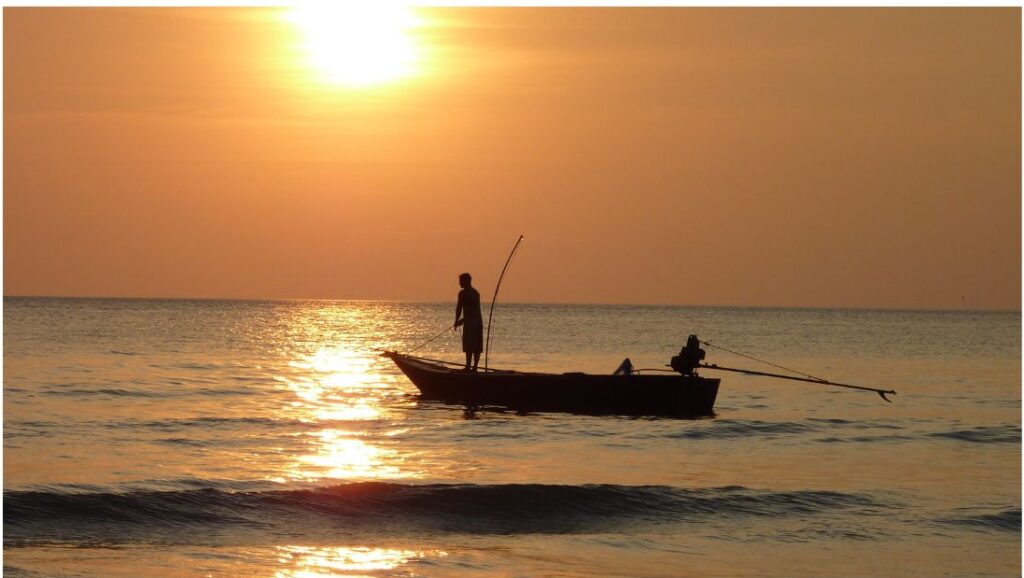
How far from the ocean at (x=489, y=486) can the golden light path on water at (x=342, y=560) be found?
0.04m

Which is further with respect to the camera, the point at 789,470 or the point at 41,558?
the point at 789,470

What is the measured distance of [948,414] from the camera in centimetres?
2441

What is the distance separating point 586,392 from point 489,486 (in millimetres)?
6694

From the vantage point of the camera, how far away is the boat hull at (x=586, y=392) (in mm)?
20281

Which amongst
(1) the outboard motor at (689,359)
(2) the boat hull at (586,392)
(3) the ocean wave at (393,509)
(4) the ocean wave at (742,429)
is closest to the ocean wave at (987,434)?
(4) the ocean wave at (742,429)

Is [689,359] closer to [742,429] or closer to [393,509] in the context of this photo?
[742,429]

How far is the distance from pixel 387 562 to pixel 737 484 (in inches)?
213

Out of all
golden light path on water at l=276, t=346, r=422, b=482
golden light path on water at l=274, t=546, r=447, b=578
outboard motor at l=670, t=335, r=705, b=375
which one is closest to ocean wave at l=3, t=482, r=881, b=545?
golden light path on water at l=274, t=546, r=447, b=578

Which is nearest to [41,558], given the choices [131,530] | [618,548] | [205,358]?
[131,530]

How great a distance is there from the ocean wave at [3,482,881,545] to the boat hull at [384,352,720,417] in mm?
5787

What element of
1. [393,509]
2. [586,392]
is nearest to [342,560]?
[393,509]

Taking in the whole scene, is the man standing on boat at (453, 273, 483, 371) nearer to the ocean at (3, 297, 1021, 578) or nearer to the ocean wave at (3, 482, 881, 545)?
the ocean at (3, 297, 1021, 578)

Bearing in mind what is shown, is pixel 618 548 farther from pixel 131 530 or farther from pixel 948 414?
pixel 948 414

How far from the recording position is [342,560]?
1099 cm
